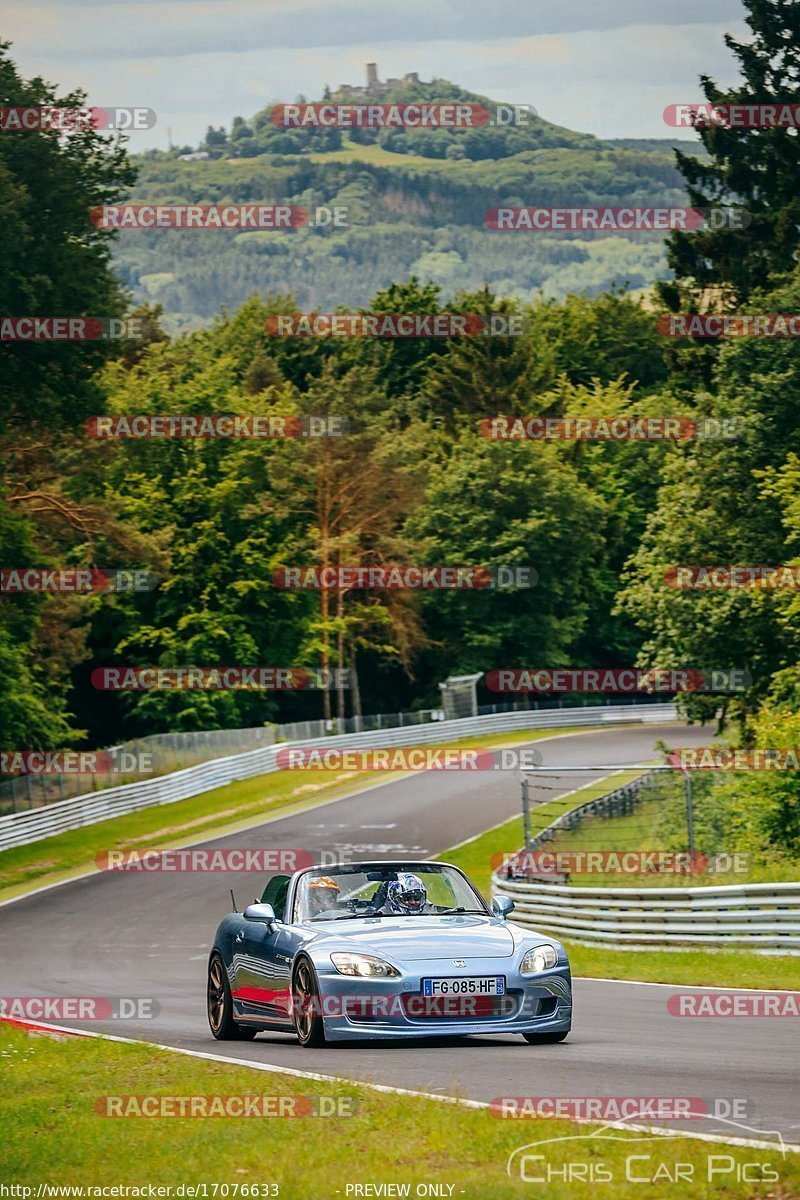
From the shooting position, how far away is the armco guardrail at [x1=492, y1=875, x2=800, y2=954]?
67.3ft

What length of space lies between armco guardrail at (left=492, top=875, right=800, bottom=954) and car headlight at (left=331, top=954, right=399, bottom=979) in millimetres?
9317

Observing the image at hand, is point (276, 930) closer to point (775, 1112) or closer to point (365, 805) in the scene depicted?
point (775, 1112)

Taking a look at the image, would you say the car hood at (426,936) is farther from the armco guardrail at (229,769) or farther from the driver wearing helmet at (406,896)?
the armco guardrail at (229,769)

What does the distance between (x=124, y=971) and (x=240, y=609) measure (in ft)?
172

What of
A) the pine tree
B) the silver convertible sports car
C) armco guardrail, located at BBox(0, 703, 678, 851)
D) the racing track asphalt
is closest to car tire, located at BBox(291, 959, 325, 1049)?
the silver convertible sports car

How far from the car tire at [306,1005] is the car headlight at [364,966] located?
0.19 m

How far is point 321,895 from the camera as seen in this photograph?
13.1 m

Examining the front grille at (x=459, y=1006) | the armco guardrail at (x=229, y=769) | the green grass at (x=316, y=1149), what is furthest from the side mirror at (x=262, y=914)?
the armco guardrail at (x=229, y=769)

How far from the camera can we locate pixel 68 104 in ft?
133

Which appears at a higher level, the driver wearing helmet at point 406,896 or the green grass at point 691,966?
the driver wearing helmet at point 406,896

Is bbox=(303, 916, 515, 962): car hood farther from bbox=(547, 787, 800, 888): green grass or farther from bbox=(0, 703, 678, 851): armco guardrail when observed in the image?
bbox=(0, 703, 678, 851): armco guardrail

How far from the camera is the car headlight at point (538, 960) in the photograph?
1177 centimetres

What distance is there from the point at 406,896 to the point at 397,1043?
1098 millimetres

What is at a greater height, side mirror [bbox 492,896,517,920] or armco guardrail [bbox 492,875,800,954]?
side mirror [bbox 492,896,517,920]
